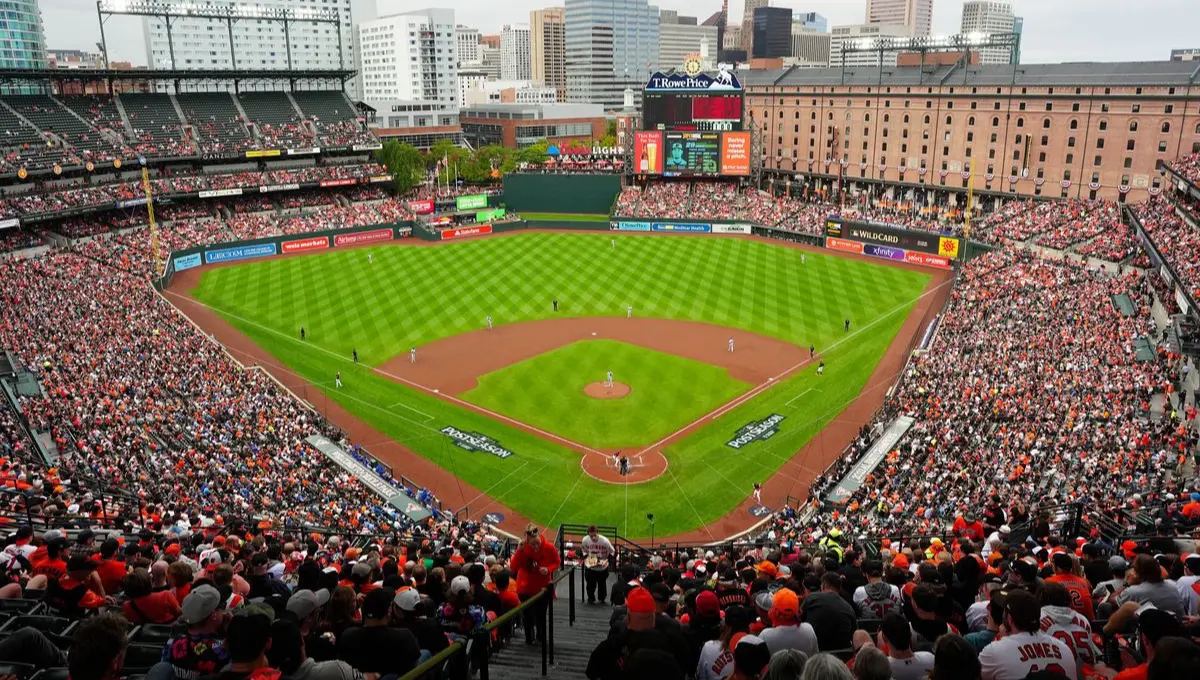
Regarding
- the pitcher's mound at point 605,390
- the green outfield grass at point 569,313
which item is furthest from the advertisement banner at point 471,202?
the pitcher's mound at point 605,390

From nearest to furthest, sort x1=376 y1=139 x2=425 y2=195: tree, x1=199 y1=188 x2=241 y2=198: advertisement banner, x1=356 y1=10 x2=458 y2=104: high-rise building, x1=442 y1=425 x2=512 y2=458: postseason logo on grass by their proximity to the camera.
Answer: x1=442 y1=425 x2=512 y2=458: postseason logo on grass, x1=199 y1=188 x2=241 y2=198: advertisement banner, x1=376 y1=139 x2=425 y2=195: tree, x1=356 y1=10 x2=458 y2=104: high-rise building

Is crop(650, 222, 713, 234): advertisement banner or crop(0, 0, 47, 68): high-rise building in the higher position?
crop(0, 0, 47, 68): high-rise building

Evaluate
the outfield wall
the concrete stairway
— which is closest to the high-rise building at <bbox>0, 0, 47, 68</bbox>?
the outfield wall

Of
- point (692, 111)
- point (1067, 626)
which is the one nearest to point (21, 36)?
point (692, 111)

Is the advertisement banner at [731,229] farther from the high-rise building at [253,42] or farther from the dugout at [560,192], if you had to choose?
the high-rise building at [253,42]

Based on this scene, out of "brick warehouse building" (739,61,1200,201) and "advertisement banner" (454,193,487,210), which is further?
"advertisement banner" (454,193,487,210)

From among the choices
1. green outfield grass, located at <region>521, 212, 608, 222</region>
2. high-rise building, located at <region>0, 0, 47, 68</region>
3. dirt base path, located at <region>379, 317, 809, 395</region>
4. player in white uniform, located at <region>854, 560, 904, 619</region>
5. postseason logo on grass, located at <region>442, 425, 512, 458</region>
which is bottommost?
postseason logo on grass, located at <region>442, 425, 512, 458</region>

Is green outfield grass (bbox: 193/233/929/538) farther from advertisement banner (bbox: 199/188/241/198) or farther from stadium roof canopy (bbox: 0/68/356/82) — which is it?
stadium roof canopy (bbox: 0/68/356/82)
